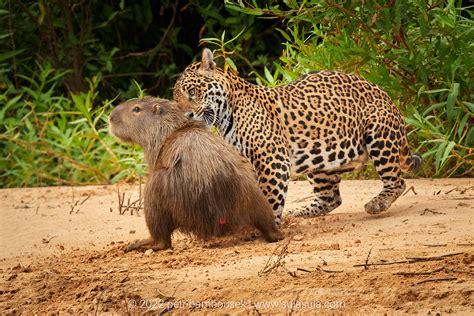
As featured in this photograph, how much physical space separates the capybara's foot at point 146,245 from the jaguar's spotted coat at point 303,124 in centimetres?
80

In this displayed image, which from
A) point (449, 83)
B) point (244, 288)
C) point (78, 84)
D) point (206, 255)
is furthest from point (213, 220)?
point (78, 84)

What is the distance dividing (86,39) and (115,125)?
192 inches

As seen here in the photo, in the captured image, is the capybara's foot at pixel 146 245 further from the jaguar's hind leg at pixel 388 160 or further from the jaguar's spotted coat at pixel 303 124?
the jaguar's hind leg at pixel 388 160

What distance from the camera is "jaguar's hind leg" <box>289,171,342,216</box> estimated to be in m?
7.26

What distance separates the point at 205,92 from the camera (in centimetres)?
665

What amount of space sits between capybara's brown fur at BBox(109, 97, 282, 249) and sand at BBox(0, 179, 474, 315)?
5.5 inches

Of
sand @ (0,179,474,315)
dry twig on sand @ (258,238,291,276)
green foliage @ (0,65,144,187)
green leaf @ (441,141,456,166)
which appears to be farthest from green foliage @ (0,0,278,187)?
dry twig on sand @ (258,238,291,276)

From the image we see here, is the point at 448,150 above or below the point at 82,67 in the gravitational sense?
below

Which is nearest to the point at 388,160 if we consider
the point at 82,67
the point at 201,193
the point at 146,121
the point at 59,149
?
the point at 201,193

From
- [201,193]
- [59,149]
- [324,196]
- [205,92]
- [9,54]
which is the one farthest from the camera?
[9,54]

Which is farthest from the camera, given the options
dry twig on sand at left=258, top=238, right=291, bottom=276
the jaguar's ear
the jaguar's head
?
the jaguar's ear

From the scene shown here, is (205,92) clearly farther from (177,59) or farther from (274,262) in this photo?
(177,59)

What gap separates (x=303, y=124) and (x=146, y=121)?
41.8 inches

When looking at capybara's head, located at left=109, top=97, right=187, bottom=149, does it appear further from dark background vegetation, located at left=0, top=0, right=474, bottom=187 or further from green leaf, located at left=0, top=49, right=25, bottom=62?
green leaf, located at left=0, top=49, right=25, bottom=62
